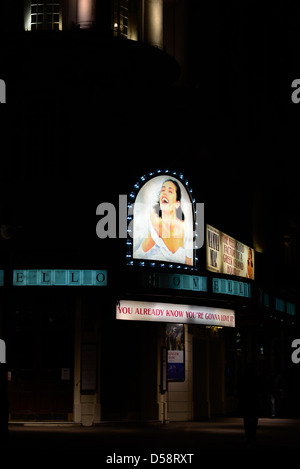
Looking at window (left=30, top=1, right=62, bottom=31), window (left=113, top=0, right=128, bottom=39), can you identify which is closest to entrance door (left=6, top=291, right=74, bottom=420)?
window (left=30, top=1, right=62, bottom=31)

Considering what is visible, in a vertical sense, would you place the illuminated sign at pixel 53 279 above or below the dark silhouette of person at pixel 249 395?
above

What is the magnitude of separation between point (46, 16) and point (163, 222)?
8.18 m

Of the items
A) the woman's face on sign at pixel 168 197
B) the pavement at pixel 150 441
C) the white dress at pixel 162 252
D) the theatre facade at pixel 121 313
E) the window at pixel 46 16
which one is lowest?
the pavement at pixel 150 441

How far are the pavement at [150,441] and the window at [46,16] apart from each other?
13102 millimetres

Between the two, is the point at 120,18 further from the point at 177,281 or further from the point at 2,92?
the point at 177,281

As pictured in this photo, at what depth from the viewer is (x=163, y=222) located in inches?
1237

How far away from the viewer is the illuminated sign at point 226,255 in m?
34.4

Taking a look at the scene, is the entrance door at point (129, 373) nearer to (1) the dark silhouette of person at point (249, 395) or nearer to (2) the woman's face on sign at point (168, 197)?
(2) the woman's face on sign at point (168, 197)

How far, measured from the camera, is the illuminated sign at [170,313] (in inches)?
1207

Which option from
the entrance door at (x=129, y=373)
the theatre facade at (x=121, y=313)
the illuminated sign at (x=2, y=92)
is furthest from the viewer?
Result: the illuminated sign at (x=2, y=92)

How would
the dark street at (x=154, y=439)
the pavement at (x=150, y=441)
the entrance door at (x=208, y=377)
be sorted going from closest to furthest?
the pavement at (x=150, y=441)
the dark street at (x=154, y=439)
the entrance door at (x=208, y=377)

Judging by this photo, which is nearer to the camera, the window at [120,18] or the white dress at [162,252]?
the white dress at [162,252]

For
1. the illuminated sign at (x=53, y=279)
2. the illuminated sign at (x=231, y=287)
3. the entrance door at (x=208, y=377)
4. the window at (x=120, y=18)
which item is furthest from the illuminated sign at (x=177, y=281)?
the window at (x=120, y=18)
